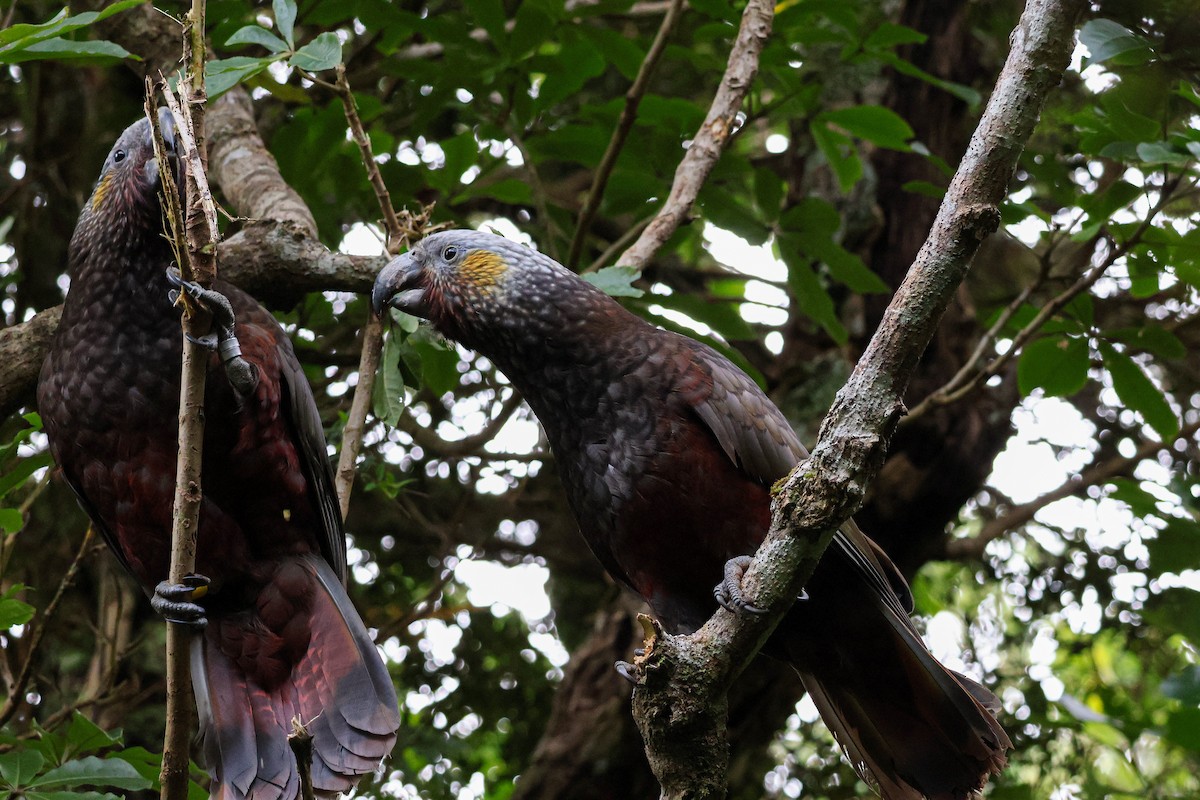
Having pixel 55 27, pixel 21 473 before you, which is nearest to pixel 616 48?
pixel 55 27

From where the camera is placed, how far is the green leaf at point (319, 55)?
8.68 ft

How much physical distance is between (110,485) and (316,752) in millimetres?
823

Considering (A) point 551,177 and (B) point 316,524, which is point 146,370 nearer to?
(B) point 316,524

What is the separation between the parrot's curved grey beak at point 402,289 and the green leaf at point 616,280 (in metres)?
0.45

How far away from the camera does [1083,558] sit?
470 centimetres

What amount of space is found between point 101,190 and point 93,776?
1.43 metres

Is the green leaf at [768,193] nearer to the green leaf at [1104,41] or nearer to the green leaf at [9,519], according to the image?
the green leaf at [1104,41]

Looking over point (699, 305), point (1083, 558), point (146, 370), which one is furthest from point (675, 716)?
point (1083, 558)

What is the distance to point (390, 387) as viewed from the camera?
2.92 meters

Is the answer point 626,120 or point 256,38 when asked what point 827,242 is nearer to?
point 626,120

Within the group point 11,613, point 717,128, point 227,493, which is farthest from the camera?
point 717,128

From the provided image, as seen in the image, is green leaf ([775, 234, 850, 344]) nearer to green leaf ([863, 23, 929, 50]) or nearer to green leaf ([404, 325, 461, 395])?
green leaf ([863, 23, 929, 50])

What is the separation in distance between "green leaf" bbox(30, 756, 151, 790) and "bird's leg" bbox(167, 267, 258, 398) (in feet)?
2.89

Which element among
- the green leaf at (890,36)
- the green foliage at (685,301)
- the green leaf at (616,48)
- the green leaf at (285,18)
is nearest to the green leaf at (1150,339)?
the green foliage at (685,301)
